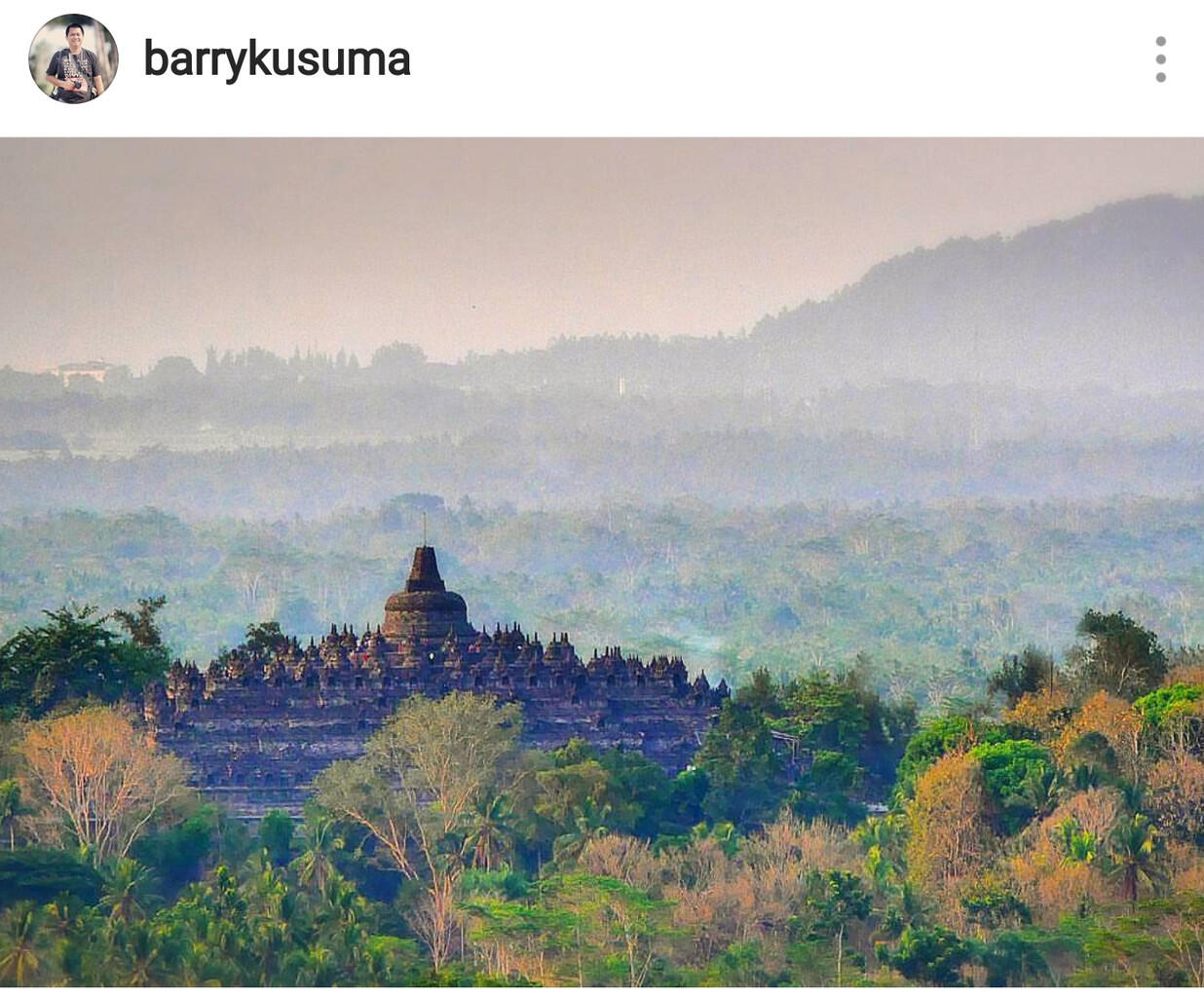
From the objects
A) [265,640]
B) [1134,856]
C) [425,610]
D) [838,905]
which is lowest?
[838,905]

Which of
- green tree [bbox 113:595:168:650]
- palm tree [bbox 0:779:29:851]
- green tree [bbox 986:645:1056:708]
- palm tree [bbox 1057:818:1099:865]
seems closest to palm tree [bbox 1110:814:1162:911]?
palm tree [bbox 1057:818:1099:865]

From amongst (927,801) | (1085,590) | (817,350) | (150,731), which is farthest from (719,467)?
(927,801)

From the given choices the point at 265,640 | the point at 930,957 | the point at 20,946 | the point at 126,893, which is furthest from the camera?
the point at 265,640

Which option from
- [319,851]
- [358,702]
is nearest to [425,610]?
[358,702]

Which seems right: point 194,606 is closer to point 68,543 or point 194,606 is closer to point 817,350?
point 68,543

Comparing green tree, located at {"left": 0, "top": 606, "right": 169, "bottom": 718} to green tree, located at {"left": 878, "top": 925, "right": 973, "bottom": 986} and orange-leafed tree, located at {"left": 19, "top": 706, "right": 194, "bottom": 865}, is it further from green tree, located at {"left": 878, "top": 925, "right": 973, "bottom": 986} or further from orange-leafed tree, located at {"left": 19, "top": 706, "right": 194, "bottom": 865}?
green tree, located at {"left": 878, "top": 925, "right": 973, "bottom": 986}
